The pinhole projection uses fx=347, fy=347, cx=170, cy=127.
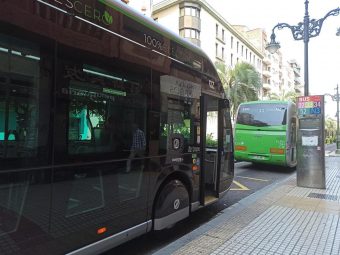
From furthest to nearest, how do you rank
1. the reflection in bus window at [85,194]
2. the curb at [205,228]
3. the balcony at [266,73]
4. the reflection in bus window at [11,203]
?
1. the balcony at [266,73]
2. the curb at [205,228]
3. the reflection in bus window at [85,194]
4. the reflection in bus window at [11,203]

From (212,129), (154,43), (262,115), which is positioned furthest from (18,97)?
Result: (262,115)

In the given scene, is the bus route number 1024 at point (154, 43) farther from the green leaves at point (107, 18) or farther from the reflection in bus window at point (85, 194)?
the reflection in bus window at point (85, 194)

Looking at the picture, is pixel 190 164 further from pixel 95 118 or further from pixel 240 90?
pixel 240 90

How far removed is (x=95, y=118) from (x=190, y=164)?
2.28 meters

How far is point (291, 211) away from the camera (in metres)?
6.73

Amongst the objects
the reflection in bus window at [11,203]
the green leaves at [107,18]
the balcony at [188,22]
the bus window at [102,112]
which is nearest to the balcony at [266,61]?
the balcony at [188,22]

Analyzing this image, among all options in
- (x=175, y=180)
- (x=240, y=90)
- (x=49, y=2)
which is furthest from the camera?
(x=240, y=90)

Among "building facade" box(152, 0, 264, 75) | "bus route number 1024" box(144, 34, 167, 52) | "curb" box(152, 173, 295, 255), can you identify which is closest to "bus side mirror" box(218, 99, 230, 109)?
"curb" box(152, 173, 295, 255)

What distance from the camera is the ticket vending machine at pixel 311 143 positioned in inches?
379

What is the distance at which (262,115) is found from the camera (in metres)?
14.4

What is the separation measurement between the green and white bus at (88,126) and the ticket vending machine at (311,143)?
550 cm

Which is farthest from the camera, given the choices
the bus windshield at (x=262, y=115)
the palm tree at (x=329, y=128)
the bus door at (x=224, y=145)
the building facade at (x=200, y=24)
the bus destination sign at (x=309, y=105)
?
the palm tree at (x=329, y=128)

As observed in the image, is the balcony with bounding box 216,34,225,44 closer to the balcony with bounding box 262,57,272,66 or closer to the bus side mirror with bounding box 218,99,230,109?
the balcony with bounding box 262,57,272,66

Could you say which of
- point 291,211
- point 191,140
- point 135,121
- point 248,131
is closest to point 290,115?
point 248,131
